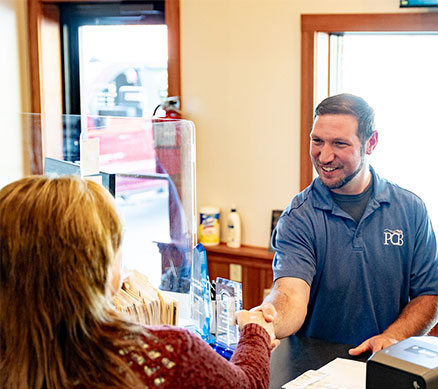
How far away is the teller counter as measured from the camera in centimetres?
167

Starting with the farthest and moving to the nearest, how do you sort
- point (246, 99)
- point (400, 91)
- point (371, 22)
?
point (246, 99) < point (400, 91) < point (371, 22)

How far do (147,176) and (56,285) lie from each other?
1.55 meters

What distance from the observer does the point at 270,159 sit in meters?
3.25

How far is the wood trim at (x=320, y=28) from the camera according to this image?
2842 millimetres

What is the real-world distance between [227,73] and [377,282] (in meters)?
1.59

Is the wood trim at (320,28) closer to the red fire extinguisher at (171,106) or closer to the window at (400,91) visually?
the window at (400,91)

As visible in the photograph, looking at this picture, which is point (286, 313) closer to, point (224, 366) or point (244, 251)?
point (224, 366)

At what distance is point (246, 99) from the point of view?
3.25 metres

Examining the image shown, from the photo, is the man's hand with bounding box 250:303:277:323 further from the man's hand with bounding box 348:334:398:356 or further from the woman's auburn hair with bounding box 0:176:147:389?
the woman's auburn hair with bounding box 0:176:147:389

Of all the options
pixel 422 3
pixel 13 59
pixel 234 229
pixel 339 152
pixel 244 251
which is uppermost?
pixel 422 3

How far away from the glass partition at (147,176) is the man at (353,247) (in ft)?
1.22

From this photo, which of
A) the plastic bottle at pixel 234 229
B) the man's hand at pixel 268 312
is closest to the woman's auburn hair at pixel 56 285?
the man's hand at pixel 268 312

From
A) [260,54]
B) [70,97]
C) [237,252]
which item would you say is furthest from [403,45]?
[70,97]

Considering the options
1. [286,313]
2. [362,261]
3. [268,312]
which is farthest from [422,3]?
[268,312]
